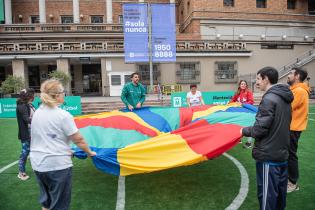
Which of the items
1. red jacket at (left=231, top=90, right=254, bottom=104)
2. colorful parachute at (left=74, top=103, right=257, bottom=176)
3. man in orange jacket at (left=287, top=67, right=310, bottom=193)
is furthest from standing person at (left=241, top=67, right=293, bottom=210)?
red jacket at (left=231, top=90, right=254, bottom=104)

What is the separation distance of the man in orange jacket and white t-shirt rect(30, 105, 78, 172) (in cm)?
347

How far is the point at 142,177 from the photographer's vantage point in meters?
5.90

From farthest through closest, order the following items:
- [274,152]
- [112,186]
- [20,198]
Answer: [112,186], [20,198], [274,152]

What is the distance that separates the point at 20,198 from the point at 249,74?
85.8 feet

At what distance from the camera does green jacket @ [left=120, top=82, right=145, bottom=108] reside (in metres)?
7.56

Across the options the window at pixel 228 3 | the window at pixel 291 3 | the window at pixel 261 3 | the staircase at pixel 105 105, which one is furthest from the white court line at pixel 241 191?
the window at pixel 291 3

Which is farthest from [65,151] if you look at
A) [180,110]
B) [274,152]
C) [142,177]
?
[180,110]

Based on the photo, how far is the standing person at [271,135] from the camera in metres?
3.11

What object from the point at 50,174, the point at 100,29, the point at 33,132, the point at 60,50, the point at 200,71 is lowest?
the point at 50,174

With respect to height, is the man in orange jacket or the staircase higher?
the man in orange jacket

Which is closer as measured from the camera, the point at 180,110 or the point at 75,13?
the point at 180,110

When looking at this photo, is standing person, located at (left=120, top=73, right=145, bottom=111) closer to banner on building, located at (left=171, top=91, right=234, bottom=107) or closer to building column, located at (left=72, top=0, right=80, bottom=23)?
banner on building, located at (left=171, top=91, right=234, bottom=107)

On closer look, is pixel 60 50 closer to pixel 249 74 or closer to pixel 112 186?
pixel 249 74

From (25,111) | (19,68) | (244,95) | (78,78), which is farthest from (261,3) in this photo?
(25,111)
